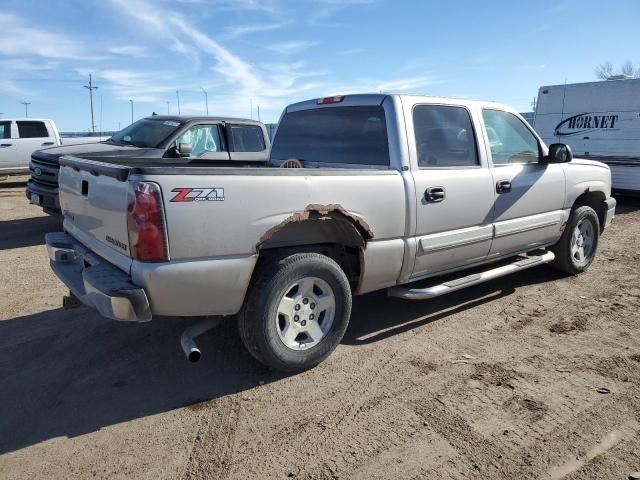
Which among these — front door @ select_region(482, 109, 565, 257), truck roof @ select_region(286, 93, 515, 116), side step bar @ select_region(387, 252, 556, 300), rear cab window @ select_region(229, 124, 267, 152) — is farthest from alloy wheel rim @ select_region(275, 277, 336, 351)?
rear cab window @ select_region(229, 124, 267, 152)

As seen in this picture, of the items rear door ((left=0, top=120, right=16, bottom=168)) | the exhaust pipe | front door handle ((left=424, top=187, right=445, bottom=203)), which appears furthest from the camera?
rear door ((left=0, top=120, right=16, bottom=168))

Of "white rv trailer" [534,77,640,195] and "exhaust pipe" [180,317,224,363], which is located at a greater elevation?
"white rv trailer" [534,77,640,195]

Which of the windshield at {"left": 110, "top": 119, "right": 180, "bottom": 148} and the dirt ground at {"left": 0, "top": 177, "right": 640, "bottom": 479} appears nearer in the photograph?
the dirt ground at {"left": 0, "top": 177, "right": 640, "bottom": 479}

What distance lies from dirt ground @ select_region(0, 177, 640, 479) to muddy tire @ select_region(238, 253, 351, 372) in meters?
0.18

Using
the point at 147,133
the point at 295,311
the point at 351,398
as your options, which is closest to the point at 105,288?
the point at 295,311

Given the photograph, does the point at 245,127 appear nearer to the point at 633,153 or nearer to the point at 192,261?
the point at 192,261

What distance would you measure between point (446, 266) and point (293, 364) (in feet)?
5.60

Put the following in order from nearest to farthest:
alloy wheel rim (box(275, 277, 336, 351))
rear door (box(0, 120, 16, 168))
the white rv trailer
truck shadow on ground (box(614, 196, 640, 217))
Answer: alloy wheel rim (box(275, 277, 336, 351)), truck shadow on ground (box(614, 196, 640, 217)), the white rv trailer, rear door (box(0, 120, 16, 168))

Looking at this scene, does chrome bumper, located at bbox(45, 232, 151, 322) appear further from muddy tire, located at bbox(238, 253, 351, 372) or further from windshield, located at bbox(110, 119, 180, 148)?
windshield, located at bbox(110, 119, 180, 148)

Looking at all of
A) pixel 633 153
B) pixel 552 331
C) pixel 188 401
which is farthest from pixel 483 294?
pixel 633 153

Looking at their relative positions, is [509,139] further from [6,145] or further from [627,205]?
[6,145]

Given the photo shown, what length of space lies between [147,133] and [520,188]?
20.3ft

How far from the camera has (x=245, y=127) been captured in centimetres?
886

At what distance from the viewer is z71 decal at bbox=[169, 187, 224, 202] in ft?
9.46
